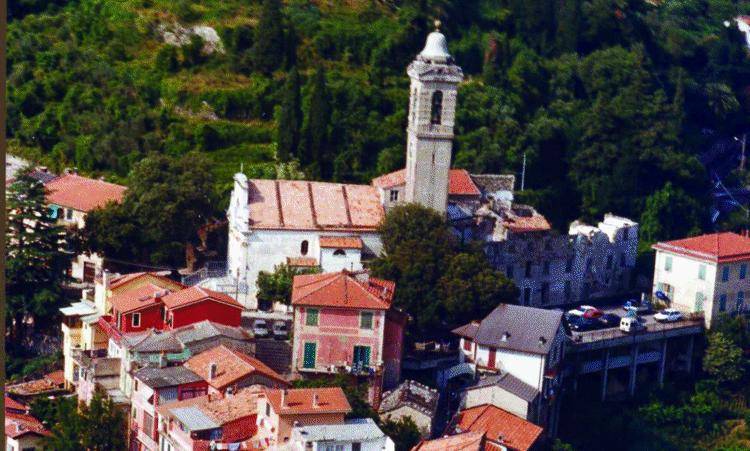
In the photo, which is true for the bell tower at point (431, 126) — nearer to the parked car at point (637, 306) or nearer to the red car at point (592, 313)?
the red car at point (592, 313)

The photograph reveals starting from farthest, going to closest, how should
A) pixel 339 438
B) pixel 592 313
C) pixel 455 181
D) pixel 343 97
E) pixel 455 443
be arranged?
pixel 343 97 → pixel 455 181 → pixel 592 313 → pixel 455 443 → pixel 339 438

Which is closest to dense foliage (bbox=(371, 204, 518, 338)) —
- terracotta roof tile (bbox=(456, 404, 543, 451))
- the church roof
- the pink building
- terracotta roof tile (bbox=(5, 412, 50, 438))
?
the church roof

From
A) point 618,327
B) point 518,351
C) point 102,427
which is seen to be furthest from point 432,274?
point 102,427

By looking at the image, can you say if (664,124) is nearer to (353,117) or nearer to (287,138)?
(353,117)

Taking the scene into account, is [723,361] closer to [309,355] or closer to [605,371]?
[605,371]

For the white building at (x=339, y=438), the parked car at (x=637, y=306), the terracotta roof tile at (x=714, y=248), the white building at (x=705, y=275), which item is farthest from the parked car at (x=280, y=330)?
the terracotta roof tile at (x=714, y=248)

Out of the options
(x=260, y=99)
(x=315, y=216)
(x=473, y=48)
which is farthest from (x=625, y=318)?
(x=473, y=48)

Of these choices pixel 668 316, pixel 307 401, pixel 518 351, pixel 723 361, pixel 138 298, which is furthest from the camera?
pixel 668 316
